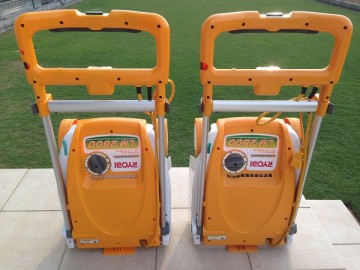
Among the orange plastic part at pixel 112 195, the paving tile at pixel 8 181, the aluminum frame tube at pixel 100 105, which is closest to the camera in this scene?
the aluminum frame tube at pixel 100 105

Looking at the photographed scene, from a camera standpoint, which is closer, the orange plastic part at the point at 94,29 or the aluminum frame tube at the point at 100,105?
the orange plastic part at the point at 94,29

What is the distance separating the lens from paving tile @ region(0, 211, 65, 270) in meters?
2.17

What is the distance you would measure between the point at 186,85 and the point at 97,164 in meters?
3.48

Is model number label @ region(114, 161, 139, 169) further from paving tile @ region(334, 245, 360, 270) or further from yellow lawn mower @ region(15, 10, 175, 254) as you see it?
paving tile @ region(334, 245, 360, 270)

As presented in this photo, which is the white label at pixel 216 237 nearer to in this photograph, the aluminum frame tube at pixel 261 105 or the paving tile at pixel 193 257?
the paving tile at pixel 193 257

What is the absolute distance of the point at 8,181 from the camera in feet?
9.53

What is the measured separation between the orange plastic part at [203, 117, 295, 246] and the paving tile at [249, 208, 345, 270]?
110 mm

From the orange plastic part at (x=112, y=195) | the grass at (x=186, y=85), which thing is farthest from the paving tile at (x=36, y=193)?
the orange plastic part at (x=112, y=195)

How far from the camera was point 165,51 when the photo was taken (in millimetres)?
1513

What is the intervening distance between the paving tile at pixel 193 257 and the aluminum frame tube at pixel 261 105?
1.07 meters

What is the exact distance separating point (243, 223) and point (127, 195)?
2.53 ft

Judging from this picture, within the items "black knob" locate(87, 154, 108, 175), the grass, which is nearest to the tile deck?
the grass

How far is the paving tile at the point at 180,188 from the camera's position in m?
2.67

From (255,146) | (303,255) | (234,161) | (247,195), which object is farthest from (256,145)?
(303,255)
